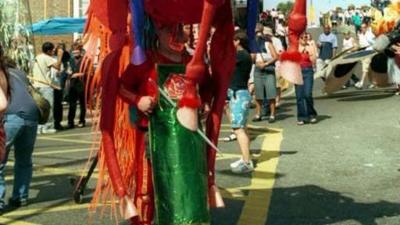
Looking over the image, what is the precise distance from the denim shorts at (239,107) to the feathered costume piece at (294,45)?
457cm

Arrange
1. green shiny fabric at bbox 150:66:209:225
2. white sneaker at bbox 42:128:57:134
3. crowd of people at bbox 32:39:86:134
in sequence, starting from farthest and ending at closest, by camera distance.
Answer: white sneaker at bbox 42:128:57:134 < crowd of people at bbox 32:39:86:134 < green shiny fabric at bbox 150:66:209:225

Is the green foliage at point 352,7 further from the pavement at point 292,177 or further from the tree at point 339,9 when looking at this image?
the pavement at point 292,177

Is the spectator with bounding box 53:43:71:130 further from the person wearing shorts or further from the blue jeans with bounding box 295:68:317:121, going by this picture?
the blue jeans with bounding box 295:68:317:121

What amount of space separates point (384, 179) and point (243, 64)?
8.86ft

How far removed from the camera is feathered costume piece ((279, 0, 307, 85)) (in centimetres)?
397

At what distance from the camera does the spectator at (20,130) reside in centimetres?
686

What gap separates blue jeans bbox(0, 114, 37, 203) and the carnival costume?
2611mm

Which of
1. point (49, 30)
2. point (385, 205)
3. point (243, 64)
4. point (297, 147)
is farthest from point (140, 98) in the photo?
point (49, 30)

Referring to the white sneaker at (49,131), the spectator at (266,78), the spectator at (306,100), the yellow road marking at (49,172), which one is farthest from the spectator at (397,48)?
the white sneaker at (49,131)

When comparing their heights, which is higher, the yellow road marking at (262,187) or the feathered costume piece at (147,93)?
the feathered costume piece at (147,93)

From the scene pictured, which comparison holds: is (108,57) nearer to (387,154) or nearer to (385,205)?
(385,205)

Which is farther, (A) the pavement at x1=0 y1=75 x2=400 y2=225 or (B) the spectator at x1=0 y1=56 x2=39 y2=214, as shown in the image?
(B) the spectator at x1=0 y1=56 x2=39 y2=214

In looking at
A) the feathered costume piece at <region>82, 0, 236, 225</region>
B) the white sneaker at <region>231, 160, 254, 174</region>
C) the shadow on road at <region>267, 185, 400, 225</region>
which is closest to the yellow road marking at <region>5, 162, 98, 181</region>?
the white sneaker at <region>231, 160, 254, 174</region>

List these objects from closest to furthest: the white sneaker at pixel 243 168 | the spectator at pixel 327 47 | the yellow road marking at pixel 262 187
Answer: the yellow road marking at pixel 262 187 < the white sneaker at pixel 243 168 < the spectator at pixel 327 47
